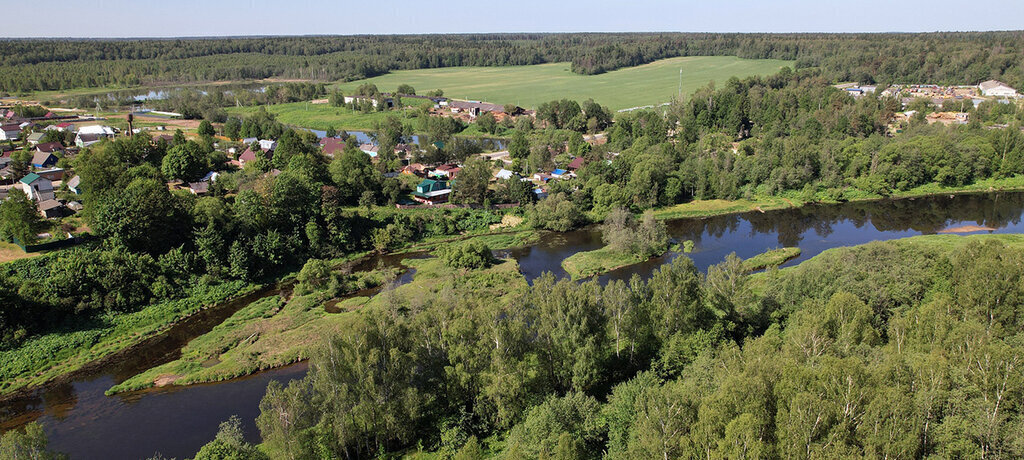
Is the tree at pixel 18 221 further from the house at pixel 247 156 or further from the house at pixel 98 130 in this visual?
Result: the house at pixel 98 130

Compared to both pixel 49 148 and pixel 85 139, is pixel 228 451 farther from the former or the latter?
pixel 85 139

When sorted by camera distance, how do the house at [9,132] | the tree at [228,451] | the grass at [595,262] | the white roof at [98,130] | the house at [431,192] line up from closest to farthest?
the tree at [228,451]
the grass at [595,262]
the house at [431,192]
the house at [9,132]
the white roof at [98,130]

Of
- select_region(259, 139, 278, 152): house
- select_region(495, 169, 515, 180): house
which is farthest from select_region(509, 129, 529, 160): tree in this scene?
select_region(259, 139, 278, 152): house

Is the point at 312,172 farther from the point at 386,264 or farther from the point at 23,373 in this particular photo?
the point at 23,373

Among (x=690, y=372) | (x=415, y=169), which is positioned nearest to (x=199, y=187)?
(x=415, y=169)

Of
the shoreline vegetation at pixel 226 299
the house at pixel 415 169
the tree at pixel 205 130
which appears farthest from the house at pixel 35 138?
the shoreline vegetation at pixel 226 299

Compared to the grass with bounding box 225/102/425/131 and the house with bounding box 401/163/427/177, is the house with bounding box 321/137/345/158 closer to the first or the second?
the house with bounding box 401/163/427/177

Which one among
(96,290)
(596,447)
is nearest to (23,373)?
(96,290)
